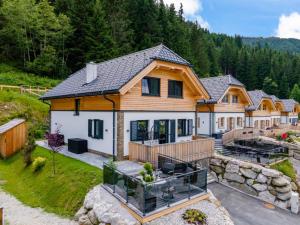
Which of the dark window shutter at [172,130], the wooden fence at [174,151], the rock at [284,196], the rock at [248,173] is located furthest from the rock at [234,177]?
the dark window shutter at [172,130]

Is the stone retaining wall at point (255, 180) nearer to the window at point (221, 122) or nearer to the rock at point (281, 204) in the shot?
the rock at point (281, 204)

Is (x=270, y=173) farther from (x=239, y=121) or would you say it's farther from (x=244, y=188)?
(x=239, y=121)

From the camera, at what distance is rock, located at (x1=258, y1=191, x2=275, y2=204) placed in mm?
15602

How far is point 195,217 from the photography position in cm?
915

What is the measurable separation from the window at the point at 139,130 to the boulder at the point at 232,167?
6.55 m

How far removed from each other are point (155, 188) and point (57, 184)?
21.9 feet

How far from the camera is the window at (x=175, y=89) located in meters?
18.0

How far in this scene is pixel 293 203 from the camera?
50.3 feet

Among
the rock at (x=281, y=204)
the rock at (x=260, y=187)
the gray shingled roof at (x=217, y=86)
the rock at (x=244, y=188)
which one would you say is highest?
the gray shingled roof at (x=217, y=86)

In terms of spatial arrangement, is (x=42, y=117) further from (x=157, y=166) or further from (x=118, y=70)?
(x=157, y=166)

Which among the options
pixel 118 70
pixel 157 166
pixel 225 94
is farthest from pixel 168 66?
pixel 225 94

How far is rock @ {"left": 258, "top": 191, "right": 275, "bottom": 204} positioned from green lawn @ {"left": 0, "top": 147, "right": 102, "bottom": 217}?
36.2 ft

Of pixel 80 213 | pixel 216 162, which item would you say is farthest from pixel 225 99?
pixel 80 213

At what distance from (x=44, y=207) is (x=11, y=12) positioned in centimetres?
4294
